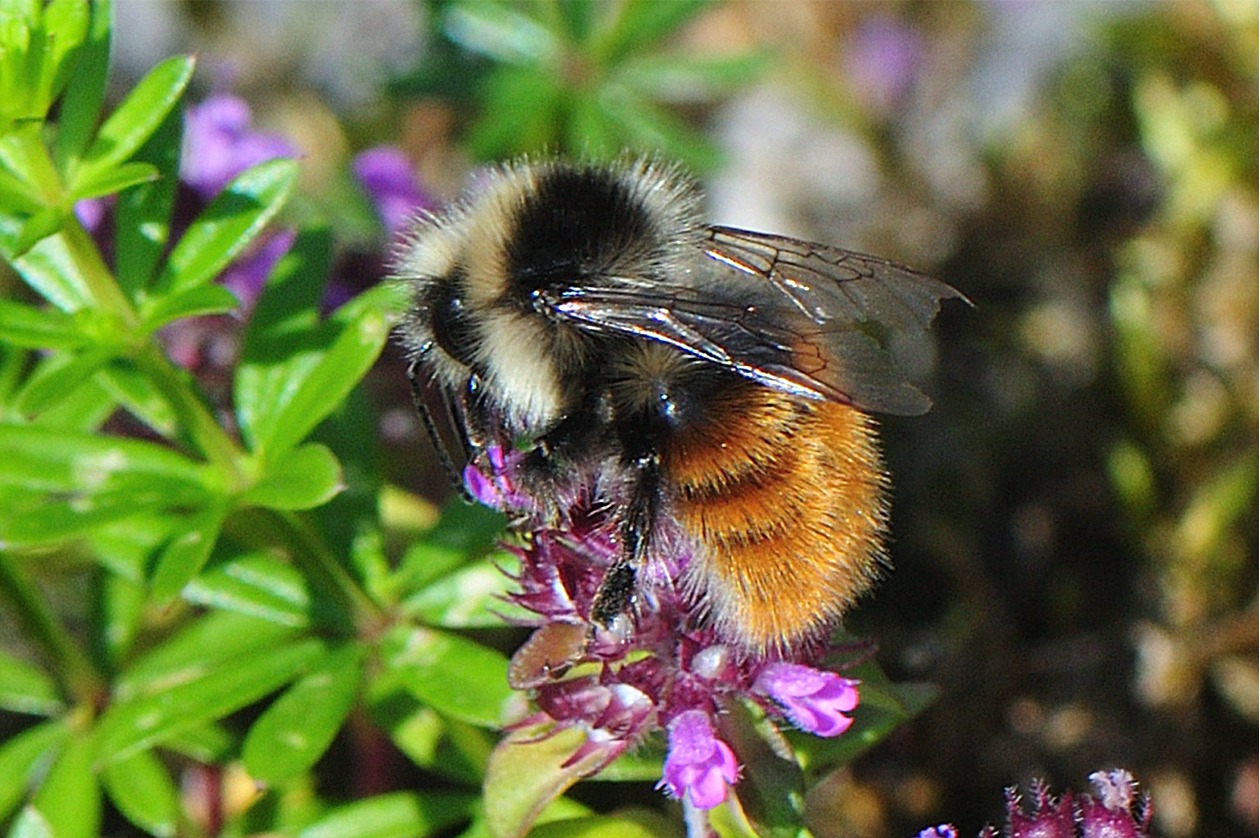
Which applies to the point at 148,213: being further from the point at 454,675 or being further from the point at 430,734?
the point at 430,734

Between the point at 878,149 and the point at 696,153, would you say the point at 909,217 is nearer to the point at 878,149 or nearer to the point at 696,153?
the point at 878,149

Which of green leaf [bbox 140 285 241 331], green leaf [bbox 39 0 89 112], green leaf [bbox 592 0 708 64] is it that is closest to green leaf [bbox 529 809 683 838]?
green leaf [bbox 140 285 241 331]

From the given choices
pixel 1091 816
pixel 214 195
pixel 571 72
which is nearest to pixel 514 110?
pixel 571 72

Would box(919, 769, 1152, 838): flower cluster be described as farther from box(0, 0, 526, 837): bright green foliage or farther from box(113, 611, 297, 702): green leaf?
box(113, 611, 297, 702): green leaf

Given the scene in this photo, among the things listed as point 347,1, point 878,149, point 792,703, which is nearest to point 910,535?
point 878,149

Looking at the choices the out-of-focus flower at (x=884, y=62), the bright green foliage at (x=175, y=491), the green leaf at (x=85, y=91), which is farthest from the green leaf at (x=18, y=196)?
the out-of-focus flower at (x=884, y=62)
